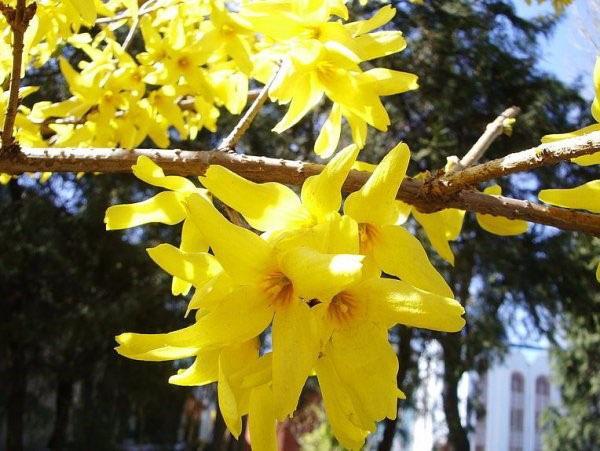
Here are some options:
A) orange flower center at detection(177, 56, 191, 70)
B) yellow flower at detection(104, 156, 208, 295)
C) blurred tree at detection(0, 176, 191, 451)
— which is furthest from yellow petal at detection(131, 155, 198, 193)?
blurred tree at detection(0, 176, 191, 451)

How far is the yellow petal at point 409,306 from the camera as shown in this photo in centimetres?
55

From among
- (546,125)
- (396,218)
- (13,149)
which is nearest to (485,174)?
(396,218)

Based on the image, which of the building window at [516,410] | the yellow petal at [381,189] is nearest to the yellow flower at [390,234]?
the yellow petal at [381,189]

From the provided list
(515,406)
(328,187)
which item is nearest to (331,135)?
(328,187)

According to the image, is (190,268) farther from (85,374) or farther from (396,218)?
(85,374)

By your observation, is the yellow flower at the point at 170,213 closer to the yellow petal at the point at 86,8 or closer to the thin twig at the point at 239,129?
the thin twig at the point at 239,129

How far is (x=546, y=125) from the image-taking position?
6.47 m

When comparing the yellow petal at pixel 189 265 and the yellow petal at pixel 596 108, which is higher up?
the yellow petal at pixel 596 108

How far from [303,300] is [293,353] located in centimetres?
5

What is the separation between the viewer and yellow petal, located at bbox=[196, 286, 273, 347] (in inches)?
21.6

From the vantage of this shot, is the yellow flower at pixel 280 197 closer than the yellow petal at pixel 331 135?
Yes

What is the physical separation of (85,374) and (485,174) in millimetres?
9502

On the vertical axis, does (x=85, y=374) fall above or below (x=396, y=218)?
below

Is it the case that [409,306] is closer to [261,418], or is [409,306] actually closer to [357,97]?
[261,418]
